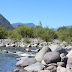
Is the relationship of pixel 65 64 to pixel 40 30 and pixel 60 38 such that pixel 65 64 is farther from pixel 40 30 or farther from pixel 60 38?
pixel 40 30

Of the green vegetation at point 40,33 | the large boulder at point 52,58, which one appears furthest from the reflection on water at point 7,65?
the green vegetation at point 40,33

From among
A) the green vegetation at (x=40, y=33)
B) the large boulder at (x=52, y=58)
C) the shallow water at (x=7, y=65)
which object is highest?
the green vegetation at (x=40, y=33)

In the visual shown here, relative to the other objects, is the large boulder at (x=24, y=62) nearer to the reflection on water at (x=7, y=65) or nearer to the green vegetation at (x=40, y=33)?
the reflection on water at (x=7, y=65)

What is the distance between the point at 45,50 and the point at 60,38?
3010cm

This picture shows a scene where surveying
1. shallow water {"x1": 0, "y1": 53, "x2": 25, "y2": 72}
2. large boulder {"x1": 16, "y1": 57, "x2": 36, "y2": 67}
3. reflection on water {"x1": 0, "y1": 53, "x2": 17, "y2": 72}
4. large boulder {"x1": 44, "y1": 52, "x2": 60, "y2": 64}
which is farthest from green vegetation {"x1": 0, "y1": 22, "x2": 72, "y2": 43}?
large boulder {"x1": 44, "y1": 52, "x2": 60, "y2": 64}

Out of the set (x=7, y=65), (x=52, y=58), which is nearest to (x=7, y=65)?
(x=7, y=65)

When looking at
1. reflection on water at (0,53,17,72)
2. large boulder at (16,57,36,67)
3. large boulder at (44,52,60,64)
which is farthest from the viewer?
large boulder at (16,57,36,67)

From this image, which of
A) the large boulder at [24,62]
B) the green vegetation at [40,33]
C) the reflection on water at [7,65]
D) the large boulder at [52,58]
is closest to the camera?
the reflection on water at [7,65]

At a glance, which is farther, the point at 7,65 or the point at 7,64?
the point at 7,64

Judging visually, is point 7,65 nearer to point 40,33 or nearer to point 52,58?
Answer: point 52,58

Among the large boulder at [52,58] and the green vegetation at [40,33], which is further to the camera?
the green vegetation at [40,33]

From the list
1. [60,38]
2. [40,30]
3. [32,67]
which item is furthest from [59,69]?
[40,30]

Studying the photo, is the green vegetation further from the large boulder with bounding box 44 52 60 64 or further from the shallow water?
the large boulder with bounding box 44 52 60 64

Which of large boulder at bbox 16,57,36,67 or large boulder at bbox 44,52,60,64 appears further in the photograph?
large boulder at bbox 16,57,36,67
